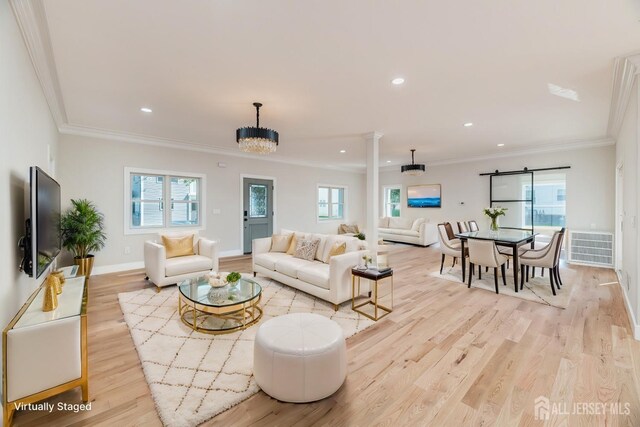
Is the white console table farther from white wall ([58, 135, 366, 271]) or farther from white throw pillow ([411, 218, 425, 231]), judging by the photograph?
white throw pillow ([411, 218, 425, 231])

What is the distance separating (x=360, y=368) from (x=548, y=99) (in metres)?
4.00

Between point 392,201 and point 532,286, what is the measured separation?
6141 mm

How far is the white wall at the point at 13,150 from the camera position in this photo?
5.57 ft

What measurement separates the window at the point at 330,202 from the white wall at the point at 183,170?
25cm

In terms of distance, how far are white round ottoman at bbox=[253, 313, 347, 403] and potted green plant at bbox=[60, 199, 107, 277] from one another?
429 centimetres

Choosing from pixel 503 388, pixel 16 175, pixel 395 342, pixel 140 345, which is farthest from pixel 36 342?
pixel 503 388

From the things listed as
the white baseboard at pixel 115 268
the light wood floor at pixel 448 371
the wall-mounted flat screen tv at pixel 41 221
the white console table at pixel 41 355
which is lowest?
the light wood floor at pixel 448 371

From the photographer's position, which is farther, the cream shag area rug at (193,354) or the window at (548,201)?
the window at (548,201)

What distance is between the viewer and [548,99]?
11.6 feet

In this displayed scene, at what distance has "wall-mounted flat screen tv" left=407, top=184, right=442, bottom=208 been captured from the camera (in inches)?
343

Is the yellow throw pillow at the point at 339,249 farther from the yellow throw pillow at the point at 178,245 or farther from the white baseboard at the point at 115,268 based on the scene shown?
the white baseboard at the point at 115,268

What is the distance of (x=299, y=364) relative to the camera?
5.95 ft

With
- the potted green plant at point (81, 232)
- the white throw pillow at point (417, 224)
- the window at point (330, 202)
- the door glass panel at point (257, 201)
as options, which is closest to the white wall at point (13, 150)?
the potted green plant at point (81, 232)

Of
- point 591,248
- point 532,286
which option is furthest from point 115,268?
point 591,248
